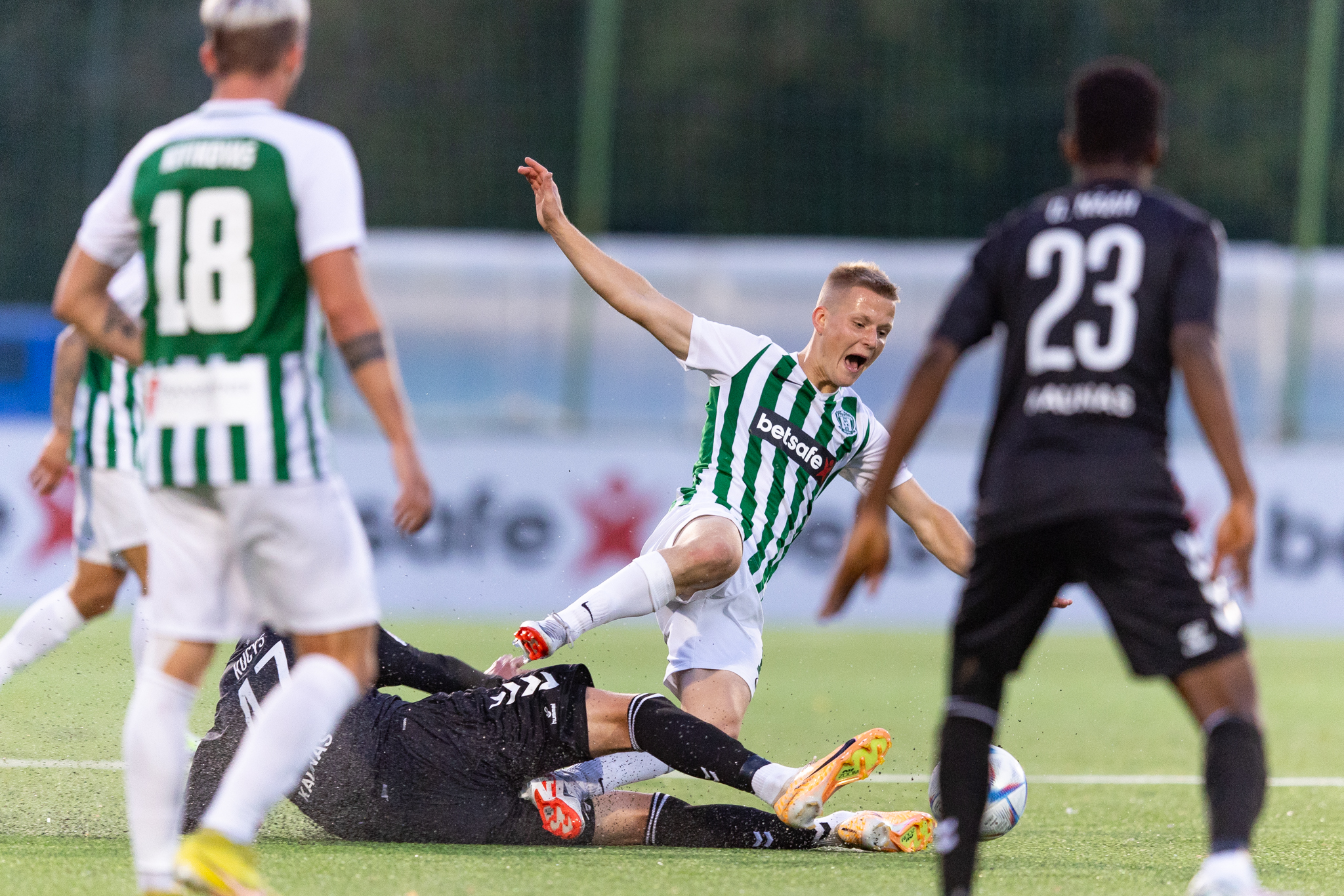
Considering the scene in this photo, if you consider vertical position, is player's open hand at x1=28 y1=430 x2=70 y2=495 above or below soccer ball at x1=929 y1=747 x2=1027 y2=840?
above

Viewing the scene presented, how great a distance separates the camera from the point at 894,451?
3662 millimetres

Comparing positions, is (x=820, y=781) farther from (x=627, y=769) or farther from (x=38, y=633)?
(x=38, y=633)

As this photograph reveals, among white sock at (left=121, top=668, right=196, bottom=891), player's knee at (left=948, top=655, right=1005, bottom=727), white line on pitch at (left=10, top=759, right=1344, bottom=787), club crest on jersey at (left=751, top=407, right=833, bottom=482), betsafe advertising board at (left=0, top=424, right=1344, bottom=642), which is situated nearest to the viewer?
white sock at (left=121, top=668, right=196, bottom=891)

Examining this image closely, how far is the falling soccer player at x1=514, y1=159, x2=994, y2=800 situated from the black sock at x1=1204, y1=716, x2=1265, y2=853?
196cm

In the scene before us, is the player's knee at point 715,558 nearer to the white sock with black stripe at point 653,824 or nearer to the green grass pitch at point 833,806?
the white sock with black stripe at point 653,824

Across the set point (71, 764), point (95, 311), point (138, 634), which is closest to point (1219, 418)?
point (95, 311)

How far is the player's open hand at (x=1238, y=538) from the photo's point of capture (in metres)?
3.53

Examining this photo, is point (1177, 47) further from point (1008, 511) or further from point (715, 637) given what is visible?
point (1008, 511)

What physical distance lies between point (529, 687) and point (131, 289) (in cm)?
176

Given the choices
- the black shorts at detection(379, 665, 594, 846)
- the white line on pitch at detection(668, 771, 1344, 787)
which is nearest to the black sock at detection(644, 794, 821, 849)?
the black shorts at detection(379, 665, 594, 846)

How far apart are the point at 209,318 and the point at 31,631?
8.81 feet

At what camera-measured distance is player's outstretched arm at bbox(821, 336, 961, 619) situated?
3646mm

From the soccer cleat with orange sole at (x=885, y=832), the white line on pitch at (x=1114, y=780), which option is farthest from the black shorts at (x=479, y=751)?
the white line on pitch at (x=1114, y=780)

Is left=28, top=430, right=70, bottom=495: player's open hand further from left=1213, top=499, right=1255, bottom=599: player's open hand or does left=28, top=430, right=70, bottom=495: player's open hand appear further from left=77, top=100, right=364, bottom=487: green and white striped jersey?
left=1213, top=499, right=1255, bottom=599: player's open hand
